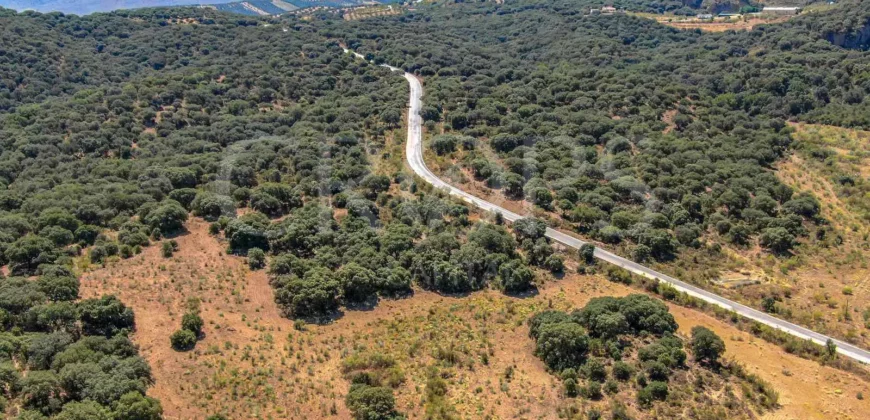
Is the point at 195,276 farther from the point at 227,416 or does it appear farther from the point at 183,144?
the point at 183,144

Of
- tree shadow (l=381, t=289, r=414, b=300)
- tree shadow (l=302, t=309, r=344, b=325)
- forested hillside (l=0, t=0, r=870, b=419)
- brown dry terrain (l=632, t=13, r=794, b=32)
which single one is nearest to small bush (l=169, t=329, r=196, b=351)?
forested hillside (l=0, t=0, r=870, b=419)

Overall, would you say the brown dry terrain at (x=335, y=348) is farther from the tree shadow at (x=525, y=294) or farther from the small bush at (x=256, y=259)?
the small bush at (x=256, y=259)

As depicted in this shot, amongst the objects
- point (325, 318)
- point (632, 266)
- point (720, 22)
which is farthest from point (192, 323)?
point (720, 22)

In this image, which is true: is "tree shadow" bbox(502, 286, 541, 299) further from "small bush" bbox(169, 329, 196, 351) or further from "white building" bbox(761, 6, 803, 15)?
"white building" bbox(761, 6, 803, 15)

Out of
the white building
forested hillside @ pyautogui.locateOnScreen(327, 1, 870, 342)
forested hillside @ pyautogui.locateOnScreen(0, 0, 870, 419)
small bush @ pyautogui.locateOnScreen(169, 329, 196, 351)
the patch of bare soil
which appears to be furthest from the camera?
the white building

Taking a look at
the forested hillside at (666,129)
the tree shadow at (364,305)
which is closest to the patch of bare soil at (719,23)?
the forested hillside at (666,129)

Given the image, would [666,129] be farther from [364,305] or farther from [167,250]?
[167,250]
